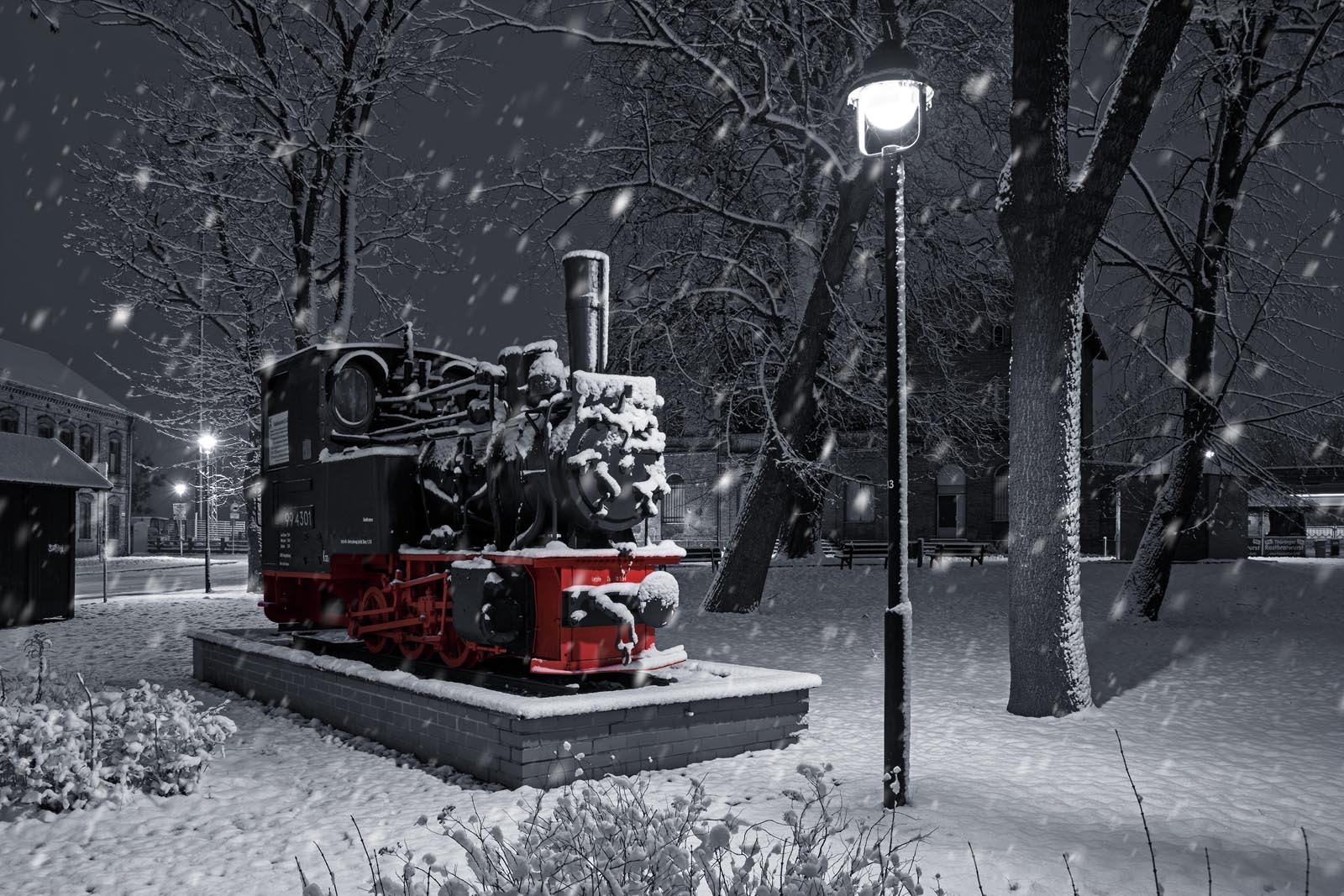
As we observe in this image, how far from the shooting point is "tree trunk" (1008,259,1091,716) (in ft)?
27.6

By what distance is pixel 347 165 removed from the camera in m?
19.7

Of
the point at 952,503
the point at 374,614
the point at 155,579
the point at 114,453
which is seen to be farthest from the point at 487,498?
the point at 114,453

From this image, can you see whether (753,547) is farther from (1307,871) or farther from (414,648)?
(1307,871)

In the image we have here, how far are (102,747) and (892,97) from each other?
20.3ft

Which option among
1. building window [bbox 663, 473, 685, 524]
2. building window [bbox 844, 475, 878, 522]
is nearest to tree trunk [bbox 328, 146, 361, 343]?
building window [bbox 663, 473, 685, 524]

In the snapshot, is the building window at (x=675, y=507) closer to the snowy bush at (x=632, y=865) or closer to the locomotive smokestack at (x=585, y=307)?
the locomotive smokestack at (x=585, y=307)

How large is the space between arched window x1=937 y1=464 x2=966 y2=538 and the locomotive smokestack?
3053 cm

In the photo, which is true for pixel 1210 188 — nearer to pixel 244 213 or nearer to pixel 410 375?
pixel 410 375

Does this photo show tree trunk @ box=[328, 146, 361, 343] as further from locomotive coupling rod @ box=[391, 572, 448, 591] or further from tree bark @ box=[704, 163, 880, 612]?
locomotive coupling rod @ box=[391, 572, 448, 591]

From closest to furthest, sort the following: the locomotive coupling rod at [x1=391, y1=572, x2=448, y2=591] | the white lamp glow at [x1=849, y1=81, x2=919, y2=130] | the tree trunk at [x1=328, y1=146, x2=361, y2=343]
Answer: the white lamp glow at [x1=849, y1=81, x2=919, y2=130] < the locomotive coupling rod at [x1=391, y1=572, x2=448, y2=591] < the tree trunk at [x1=328, y1=146, x2=361, y2=343]

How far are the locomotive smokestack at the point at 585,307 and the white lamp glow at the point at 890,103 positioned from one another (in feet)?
7.48

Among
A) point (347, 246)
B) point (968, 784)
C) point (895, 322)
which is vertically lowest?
point (968, 784)

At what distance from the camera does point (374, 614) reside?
29.1 ft

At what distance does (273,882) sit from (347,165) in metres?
17.2
